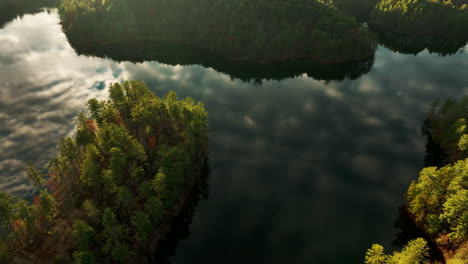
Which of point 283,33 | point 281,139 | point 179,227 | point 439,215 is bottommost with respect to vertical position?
point 179,227

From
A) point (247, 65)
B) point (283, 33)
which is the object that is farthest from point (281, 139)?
point (283, 33)

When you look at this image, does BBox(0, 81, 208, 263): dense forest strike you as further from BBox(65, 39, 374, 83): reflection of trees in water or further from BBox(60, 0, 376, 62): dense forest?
BBox(60, 0, 376, 62): dense forest

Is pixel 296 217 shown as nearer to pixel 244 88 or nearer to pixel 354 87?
pixel 244 88

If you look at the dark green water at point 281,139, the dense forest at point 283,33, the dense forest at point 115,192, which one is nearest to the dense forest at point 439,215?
the dark green water at point 281,139

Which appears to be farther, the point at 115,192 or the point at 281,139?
the point at 281,139

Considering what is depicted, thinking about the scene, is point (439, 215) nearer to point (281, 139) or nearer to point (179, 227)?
point (281, 139)

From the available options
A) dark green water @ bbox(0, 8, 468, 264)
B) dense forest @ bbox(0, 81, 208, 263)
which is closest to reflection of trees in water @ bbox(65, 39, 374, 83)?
dark green water @ bbox(0, 8, 468, 264)
